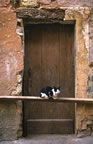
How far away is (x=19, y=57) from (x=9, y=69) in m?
0.26

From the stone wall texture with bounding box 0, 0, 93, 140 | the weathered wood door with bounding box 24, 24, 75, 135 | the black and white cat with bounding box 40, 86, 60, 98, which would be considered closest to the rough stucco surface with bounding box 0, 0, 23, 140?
the stone wall texture with bounding box 0, 0, 93, 140

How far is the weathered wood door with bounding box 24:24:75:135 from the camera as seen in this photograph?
12.5 feet

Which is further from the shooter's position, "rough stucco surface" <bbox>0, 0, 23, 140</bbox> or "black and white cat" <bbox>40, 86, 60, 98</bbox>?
"rough stucco surface" <bbox>0, 0, 23, 140</bbox>

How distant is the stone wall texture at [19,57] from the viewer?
138 inches

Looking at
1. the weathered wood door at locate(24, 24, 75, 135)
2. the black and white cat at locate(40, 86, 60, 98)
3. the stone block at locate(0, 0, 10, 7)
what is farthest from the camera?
the weathered wood door at locate(24, 24, 75, 135)

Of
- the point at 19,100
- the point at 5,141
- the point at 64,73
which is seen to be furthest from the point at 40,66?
the point at 5,141

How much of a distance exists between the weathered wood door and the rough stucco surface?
32 centimetres

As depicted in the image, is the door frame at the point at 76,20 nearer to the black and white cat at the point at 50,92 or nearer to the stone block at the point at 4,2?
the stone block at the point at 4,2

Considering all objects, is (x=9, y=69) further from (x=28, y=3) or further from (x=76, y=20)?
(x=76, y=20)

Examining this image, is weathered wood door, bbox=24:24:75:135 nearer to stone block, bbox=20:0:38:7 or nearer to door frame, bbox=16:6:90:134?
door frame, bbox=16:6:90:134

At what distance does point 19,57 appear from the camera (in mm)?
3537

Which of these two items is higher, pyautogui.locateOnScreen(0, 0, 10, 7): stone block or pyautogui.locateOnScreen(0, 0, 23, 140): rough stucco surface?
pyautogui.locateOnScreen(0, 0, 10, 7): stone block

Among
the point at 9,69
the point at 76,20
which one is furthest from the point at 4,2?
the point at 76,20

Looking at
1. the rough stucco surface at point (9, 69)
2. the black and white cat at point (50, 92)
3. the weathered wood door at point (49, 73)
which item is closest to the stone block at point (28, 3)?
the rough stucco surface at point (9, 69)
